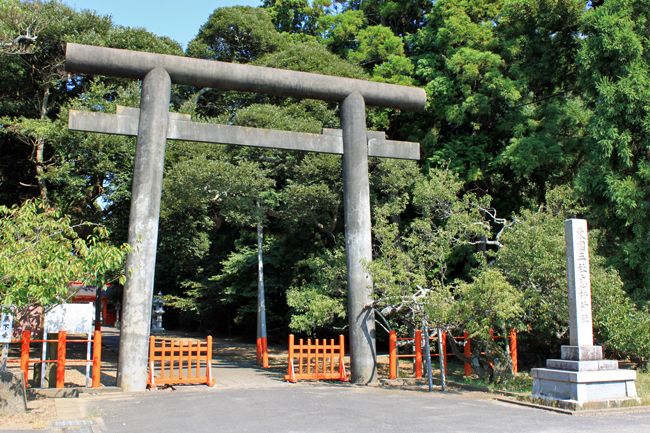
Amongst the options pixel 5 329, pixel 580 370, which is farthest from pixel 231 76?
pixel 580 370

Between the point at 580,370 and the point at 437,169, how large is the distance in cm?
776

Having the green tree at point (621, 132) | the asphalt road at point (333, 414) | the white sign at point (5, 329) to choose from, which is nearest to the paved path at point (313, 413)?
the asphalt road at point (333, 414)

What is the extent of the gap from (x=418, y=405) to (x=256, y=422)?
9.99ft

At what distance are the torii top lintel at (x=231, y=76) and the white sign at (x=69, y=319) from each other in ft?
16.8

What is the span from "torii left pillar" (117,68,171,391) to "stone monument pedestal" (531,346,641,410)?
7.60 m

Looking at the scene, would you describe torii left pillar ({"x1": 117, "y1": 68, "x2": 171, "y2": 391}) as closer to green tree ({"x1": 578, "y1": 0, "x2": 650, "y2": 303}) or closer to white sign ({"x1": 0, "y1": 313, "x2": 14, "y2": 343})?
white sign ({"x1": 0, "y1": 313, "x2": 14, "y2": 343})

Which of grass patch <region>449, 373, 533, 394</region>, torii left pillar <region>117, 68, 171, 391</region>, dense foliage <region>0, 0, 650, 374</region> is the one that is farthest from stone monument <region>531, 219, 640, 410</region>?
torii left pillar <region>117, 68, 171, 391</region>

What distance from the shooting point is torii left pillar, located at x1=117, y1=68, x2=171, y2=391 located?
33.2 feet

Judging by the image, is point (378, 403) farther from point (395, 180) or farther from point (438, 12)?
point (438, 12)

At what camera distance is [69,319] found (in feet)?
36.2

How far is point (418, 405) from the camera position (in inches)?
344

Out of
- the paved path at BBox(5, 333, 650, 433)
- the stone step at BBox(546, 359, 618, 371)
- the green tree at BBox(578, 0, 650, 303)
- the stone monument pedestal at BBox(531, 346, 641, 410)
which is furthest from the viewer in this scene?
the green tree at BBox(578, 0, 650, 303)

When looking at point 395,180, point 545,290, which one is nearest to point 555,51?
point 395,180

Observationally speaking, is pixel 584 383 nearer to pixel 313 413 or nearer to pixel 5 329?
pixel 313 413
